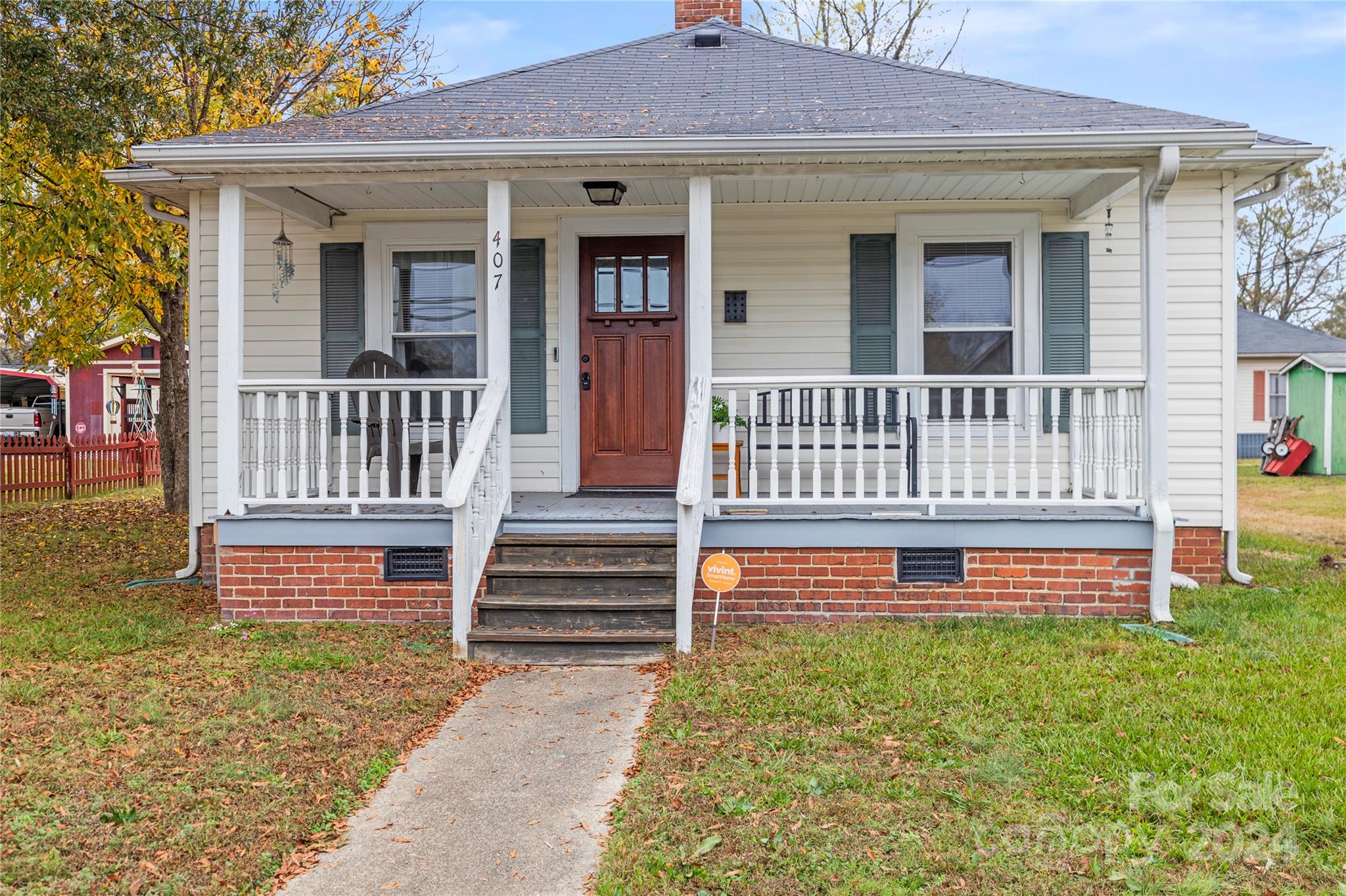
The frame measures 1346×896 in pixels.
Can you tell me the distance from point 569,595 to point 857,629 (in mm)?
1643

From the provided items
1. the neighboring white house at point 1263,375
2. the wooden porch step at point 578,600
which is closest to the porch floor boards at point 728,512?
the wooden porch step at point 578,600

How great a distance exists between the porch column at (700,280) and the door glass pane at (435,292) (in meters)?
2.31

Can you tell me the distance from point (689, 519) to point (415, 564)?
1.86 m

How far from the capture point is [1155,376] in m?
5.68

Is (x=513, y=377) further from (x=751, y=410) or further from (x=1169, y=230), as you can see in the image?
(x=1169, y=230)

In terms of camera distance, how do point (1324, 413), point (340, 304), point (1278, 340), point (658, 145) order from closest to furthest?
point (658, 145) < point (340, 304) < point (1324, 413) < point (1278, 340)

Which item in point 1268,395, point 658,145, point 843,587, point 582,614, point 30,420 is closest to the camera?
point 582,614

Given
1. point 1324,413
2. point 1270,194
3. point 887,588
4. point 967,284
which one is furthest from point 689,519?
point 1324,413

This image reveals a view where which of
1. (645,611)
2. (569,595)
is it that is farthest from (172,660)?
(645,611)

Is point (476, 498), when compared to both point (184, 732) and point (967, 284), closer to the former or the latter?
point (184, 732)

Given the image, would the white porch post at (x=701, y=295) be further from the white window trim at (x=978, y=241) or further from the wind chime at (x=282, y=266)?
the wind chime at (x=282, y=266)

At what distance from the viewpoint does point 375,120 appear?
20.3 ft

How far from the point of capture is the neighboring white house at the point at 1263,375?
21781 millimetres

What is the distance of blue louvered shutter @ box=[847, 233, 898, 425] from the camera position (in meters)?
7.09
